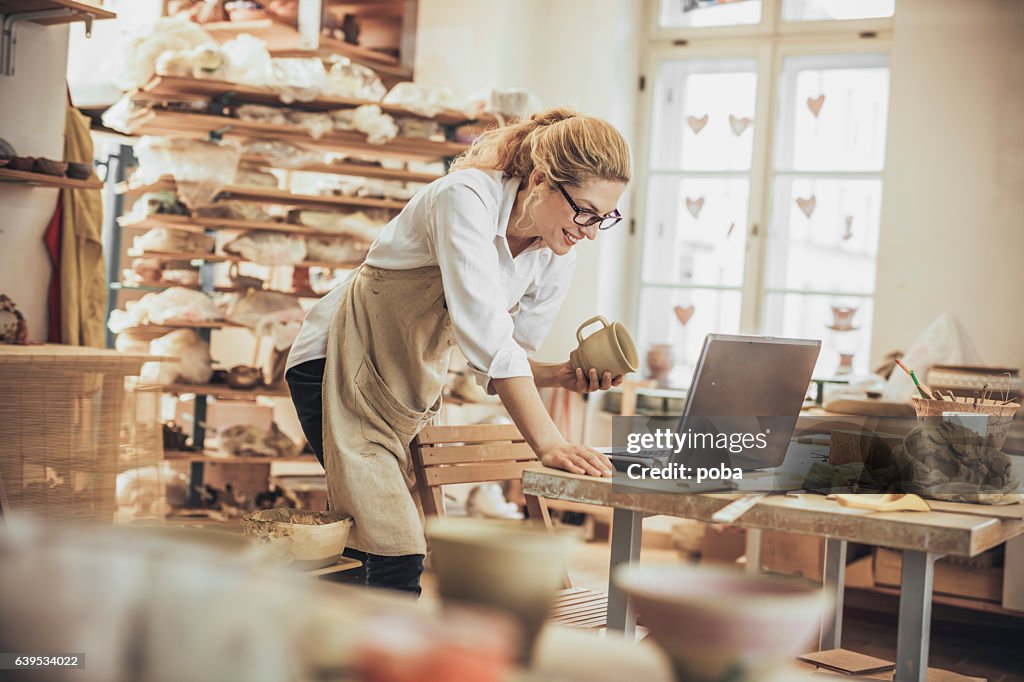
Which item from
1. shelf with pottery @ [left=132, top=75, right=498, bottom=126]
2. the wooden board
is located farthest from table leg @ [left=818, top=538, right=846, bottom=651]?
shelf with pottery @ [left=132, top=75, right=498, bottom=126]

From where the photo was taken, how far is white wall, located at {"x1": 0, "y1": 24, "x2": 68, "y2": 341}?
3877 millimetres

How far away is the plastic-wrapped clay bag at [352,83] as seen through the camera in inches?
167

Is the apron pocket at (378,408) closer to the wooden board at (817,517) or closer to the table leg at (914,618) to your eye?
the wooden board at (817,517)

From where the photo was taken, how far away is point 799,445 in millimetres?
1814

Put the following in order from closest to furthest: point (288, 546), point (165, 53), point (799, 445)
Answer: point (799, 445), point (288, 546), point (165, 53)

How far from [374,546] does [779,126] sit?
4.01 m

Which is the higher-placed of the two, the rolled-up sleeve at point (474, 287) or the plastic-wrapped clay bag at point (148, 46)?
the plastic-wrapped clay bag at point (148, 46)

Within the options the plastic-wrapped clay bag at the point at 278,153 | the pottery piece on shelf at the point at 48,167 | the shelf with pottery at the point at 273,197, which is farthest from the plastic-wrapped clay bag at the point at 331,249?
the pottery piece on shelf at the point at 48,167

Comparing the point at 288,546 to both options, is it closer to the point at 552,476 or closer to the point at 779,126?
the point at 552,476

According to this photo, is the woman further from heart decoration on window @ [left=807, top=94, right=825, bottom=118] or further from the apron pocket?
heart decoration on window @ [left=807, top=94, right=825, bottom=118]

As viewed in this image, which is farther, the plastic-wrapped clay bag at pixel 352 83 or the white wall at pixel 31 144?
the plastic-wrapped clay bag at pixel 352 83

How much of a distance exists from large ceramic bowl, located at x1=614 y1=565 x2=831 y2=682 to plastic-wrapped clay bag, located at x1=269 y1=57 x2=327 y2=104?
3832 mm

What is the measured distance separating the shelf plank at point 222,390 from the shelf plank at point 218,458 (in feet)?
0.84

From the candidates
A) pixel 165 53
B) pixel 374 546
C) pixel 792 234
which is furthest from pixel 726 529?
pixel 165 53
